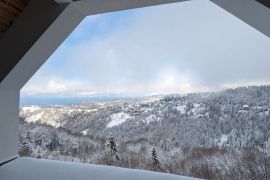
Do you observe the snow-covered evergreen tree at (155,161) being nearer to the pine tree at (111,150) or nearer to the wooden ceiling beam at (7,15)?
the pine tree at (111,150)

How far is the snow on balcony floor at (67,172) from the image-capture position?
221 cm

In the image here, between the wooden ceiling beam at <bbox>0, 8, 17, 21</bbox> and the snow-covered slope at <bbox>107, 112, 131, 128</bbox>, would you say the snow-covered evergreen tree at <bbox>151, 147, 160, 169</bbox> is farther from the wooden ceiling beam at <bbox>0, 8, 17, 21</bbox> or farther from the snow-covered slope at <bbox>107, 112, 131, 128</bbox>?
the wooden ceiling beam at <bbox>0, 8, 17, 21</bbox>

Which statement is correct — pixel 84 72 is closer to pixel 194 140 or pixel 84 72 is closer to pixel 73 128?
pixel 73 128

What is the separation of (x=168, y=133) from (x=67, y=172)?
4117 mm

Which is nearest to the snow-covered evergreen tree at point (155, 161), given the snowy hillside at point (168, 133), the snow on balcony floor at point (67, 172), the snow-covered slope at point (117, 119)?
the snowy hillside at point (168, 133)

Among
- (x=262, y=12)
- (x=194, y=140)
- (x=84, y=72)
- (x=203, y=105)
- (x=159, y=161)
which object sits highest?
(x=84, y=72)

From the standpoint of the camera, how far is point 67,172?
236 centimetres

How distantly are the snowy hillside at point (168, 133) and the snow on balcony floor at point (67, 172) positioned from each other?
11.0ft

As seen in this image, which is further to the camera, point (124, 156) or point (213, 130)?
point (124, 156)

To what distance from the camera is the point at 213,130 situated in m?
5.67

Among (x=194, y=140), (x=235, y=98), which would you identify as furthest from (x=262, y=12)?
(x=194, y=140)

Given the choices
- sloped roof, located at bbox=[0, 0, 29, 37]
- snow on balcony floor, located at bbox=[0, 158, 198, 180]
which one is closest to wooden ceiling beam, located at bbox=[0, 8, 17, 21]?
sloped roof, located at bbox=[0, 0, 29, 37]

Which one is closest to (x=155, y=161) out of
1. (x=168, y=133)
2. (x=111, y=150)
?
(x=168, y=133)

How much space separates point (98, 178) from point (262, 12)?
5.52 feet
